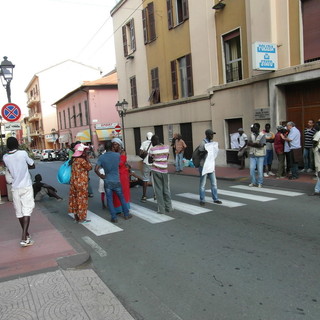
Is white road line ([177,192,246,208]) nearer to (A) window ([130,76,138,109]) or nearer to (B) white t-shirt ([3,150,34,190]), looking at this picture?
(B) white t-shirt ([3,150,34,190])

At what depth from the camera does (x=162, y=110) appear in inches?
783

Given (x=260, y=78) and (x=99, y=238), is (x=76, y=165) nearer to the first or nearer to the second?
(x=99, y=238)

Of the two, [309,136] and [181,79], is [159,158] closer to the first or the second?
[309,136]

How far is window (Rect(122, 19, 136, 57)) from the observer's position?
73.8ft

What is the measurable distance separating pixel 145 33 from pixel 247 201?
51.2ft

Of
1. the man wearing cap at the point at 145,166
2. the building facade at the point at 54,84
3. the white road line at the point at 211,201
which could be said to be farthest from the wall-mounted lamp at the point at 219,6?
the building facade at the point at 54,84

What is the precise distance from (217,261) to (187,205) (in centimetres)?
353

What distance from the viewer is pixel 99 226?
6.69 metres

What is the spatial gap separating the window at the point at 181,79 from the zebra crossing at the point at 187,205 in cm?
866

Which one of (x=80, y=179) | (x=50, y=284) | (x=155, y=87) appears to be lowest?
(x=50, y=284)

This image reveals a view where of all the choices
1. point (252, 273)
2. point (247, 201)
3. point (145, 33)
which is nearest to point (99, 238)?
point (252, 273)

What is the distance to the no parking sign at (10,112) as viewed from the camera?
10.5m

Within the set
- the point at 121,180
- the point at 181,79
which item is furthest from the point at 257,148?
the point at 181,79

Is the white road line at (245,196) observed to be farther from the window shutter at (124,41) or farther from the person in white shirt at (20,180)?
the window shutter at (124,41)
